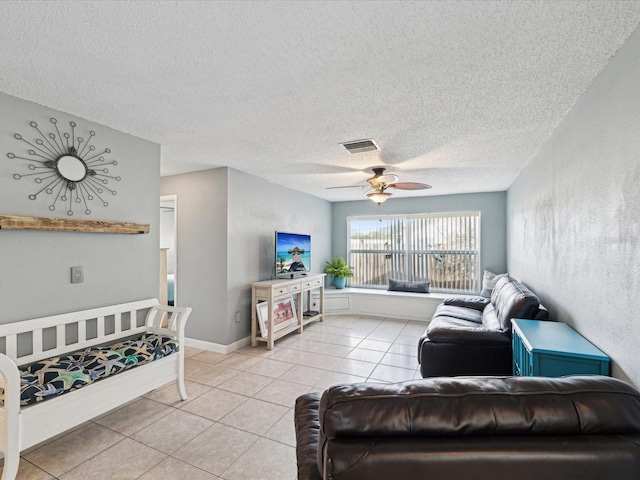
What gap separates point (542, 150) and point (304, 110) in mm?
2484

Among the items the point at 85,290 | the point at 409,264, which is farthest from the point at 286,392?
the point at 409,264

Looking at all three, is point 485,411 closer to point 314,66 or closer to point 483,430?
point 483,430

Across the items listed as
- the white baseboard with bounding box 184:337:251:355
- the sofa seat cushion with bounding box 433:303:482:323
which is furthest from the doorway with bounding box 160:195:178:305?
the sofa seat cushion with bounding box 433:303:482:323

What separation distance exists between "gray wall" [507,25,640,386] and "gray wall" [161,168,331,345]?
348cm

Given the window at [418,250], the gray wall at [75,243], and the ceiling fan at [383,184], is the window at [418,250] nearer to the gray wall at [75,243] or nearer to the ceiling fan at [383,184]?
the ceiling fan at [383,184]

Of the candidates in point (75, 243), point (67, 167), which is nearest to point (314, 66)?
point (67, 167)

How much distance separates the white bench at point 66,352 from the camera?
69.9 inches

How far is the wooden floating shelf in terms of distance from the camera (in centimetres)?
214

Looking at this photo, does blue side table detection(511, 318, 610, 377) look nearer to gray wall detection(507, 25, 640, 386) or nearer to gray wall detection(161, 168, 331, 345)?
gray wall detection(507, 25, 640, 386)

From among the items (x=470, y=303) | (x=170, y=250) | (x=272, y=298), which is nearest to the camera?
(x=272, y=298)

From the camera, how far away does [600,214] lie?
181 centimetres

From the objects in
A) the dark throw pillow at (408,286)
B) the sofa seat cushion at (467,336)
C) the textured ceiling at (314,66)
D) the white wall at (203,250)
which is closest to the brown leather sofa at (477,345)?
the sofa seat cushion at (467,336)

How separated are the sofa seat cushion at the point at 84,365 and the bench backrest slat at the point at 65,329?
0.20 feet

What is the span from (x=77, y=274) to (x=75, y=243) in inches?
10.0
